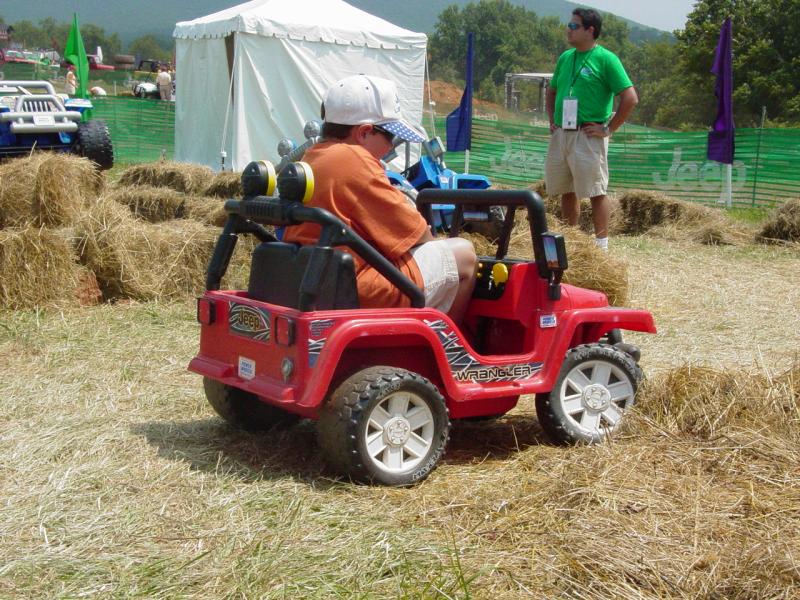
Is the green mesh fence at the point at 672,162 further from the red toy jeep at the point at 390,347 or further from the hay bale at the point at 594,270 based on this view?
the red toy jeep at the point at 390,347

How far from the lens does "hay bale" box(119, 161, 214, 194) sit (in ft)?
36.4

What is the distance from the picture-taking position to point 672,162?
15117mm

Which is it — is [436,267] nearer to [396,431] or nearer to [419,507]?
[396,431]

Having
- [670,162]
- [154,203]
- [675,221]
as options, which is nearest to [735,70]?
[670,162]

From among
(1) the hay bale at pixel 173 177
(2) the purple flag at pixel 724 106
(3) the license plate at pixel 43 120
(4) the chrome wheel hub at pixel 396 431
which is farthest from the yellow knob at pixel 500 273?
(2) the purple flag at pixel 724 106

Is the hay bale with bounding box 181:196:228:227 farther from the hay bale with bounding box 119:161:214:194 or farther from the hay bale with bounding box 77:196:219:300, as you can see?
the hay bale with bounding box 119:161:214:194

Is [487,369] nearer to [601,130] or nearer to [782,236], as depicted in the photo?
[601,130]

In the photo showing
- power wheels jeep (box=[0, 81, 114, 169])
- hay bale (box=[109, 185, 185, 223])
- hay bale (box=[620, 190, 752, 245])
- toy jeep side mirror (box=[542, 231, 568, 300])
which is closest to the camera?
toy jeep side mirror (box=[542, 231, 568, 300])

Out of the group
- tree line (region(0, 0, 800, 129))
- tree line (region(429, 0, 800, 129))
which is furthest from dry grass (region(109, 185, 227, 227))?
tree line (region(429, 0, 800, 129))

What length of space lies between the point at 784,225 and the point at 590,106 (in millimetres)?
3421

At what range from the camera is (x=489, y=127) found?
18.1 metres

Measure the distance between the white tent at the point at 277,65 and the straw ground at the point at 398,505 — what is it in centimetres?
1028

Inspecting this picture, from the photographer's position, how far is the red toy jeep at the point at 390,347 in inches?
126

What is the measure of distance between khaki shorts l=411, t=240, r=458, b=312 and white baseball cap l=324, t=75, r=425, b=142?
1.42ft
